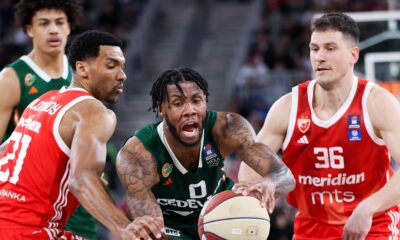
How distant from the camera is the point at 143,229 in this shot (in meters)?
5.06

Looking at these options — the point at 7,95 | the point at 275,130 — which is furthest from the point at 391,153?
the point at 7,95

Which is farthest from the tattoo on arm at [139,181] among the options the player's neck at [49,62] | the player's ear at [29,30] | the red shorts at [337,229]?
the player's ear at [29,30]

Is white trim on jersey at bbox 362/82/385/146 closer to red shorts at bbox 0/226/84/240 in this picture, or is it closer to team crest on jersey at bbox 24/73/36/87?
red shorts at bbox 0/226/84/240

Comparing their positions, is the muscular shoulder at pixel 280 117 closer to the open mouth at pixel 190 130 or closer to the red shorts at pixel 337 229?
the red shorts at pixel 337 229

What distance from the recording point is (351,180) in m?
6.55

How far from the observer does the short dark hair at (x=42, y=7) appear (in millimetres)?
7738

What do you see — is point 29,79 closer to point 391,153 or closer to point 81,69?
point 81,69

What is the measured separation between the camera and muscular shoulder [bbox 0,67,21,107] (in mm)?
7191

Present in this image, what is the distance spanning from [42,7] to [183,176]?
2.50 m

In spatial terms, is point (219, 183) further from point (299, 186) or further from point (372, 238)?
point (372, 238)

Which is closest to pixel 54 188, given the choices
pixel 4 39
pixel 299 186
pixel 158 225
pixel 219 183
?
pixel 158 225

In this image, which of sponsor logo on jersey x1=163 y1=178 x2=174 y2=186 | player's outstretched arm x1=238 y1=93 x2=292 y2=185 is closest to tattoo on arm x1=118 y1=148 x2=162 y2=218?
sponsor logo on jersey x1=163 y1=178 x2=174 y2=186

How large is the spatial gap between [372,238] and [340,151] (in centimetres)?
72

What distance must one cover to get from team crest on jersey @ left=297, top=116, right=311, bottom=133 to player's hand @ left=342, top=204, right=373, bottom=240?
0.88 metres
